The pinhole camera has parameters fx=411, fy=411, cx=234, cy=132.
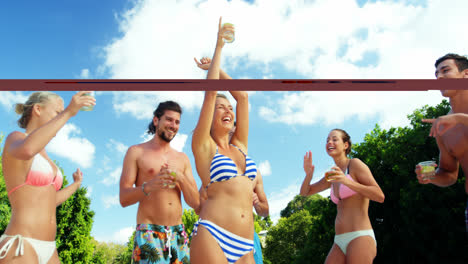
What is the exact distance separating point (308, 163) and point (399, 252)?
17403mm

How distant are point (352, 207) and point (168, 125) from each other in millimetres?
2837

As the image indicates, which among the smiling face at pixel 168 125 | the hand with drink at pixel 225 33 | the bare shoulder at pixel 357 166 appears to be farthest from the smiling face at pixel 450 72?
the smiling face at pixel 168 125

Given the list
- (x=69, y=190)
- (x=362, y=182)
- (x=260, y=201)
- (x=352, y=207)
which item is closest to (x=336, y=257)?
(x=352, y=207)

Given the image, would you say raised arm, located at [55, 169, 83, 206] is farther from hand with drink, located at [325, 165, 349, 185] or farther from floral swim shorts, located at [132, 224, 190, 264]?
hand with drink, located at [325, 165, 349, 185]

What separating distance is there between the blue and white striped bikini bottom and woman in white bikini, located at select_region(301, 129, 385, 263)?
1969mm

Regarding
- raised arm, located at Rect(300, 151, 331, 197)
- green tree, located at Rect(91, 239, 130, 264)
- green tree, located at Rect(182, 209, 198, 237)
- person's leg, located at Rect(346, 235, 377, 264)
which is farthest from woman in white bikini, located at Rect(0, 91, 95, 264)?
green tree, located at Rect(91, 239, 130, 264)

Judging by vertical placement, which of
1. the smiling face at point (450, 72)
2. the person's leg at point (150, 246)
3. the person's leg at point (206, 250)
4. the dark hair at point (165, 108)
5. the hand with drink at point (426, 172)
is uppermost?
the dark hair at point (165, 108)

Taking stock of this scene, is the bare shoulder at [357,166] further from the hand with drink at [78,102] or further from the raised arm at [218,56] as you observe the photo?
the hand with drink at [78,102]

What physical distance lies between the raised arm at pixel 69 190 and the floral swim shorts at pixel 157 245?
90 cm

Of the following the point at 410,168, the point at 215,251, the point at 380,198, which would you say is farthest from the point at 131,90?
the point at 410,168

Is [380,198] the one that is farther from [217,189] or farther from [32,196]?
[32,196]

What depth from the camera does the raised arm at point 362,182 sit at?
5.38 meters

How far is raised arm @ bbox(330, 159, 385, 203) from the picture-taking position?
17.6 ft

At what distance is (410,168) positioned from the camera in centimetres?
2134
